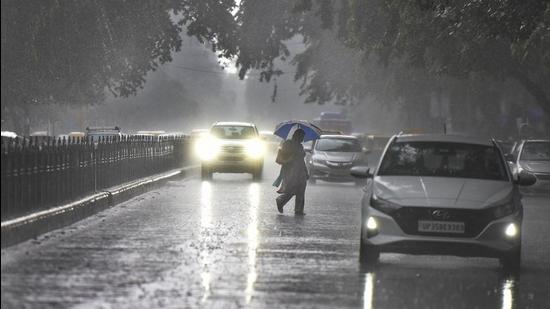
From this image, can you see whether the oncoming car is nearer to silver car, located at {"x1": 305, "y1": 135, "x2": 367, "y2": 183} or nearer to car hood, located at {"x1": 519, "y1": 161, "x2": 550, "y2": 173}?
silver car, located at {"x1": 305, "y1": 135, "x2": 367, "y2": 183}

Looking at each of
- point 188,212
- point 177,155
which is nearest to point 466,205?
point 188,212

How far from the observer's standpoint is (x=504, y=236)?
1361 centimetres

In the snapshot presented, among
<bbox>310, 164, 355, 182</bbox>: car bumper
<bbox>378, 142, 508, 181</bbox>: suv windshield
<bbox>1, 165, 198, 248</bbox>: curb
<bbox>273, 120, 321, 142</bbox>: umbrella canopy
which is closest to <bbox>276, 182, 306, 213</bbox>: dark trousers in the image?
<bbox>1, 165, 198, 248</bbox>: curb

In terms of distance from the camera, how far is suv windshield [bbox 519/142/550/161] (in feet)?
109

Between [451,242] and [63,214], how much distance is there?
710 centimetres

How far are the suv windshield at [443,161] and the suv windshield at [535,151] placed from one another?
18.7 meters

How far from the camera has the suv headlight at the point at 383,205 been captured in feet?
45.1

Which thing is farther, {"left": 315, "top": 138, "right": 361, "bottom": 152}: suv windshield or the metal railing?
{"left": 315, "top": 138, "right": 361, "bottom": 152}: suv windshield

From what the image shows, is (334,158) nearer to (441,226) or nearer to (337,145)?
(337,145)

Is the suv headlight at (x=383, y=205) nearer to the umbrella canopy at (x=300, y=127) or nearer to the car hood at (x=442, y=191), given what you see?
the car hood at (x=442, y=191)

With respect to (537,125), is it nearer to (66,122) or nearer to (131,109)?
(131,109)

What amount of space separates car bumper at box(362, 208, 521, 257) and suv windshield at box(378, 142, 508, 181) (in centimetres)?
111

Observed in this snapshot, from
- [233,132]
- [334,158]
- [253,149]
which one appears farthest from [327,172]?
[233,132]

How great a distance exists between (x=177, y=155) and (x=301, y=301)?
32.6 m
